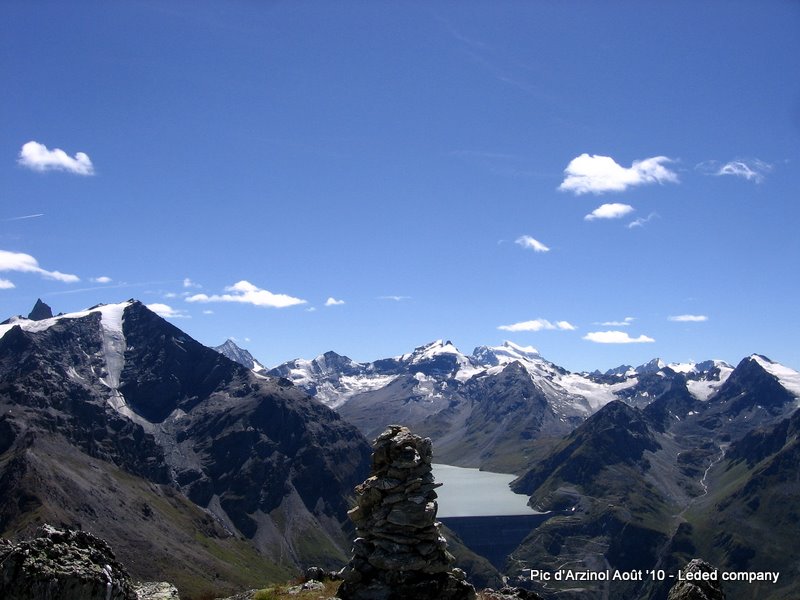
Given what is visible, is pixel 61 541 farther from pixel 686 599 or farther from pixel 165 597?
pixel 686 599

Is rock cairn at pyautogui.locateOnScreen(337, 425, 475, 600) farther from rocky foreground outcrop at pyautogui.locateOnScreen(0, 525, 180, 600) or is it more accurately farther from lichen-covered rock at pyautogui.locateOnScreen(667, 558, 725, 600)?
rocky foreground outcrop at pyautogui.locateOnScreen(0, 525, 180, 600)

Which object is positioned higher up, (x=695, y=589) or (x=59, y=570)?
(x=59, y=570)

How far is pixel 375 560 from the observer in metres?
28.6

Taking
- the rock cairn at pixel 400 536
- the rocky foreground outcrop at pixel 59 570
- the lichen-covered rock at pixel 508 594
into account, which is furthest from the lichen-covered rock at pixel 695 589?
the rocky foreground outcrop at pixel 59 570

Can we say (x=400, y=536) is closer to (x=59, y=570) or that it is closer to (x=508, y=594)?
(x=508, y=594)

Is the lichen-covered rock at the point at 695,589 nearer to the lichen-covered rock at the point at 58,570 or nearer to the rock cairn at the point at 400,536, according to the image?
the rock cairn at the point at 400,536

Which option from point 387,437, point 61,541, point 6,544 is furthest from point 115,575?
point 387,437

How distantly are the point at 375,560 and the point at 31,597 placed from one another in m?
16.4

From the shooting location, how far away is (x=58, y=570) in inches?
595

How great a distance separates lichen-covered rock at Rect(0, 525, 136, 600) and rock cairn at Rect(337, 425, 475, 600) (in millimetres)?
14224

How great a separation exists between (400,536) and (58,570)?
663 inches

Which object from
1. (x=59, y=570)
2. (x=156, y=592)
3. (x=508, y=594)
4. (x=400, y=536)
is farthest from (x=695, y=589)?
(x=59, y=570)

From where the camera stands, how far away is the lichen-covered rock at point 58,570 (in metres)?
14.8

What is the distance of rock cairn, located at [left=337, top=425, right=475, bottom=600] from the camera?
92.3 feet
